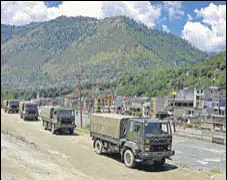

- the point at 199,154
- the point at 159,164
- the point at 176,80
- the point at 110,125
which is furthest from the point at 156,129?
the point at 176,80

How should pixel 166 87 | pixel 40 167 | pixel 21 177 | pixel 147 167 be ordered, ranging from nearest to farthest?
pixel 21 177 → pixel 40 167 → pixel 147 167 → pixel 166 87

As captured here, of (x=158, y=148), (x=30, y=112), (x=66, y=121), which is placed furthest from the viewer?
(x=30, y=112)

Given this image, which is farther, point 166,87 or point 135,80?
point 135,80

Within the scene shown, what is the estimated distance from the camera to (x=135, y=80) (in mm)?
179250

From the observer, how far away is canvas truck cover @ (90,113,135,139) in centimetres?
1650

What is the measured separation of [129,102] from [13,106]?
226ft

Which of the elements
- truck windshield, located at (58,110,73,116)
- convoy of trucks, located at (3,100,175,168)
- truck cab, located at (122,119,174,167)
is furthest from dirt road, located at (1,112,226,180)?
truck windshield, located at (58,110,73,116)

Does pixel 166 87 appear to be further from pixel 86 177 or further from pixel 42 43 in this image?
pixel 86 177

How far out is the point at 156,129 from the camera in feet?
49.9

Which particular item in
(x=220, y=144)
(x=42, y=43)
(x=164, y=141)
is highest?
(x=42, y=43)

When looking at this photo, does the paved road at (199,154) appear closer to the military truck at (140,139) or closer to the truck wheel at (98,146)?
the truck wheel at (98,146)

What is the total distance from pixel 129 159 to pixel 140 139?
1.31 metres

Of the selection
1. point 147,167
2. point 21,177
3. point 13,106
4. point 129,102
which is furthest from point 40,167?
point 129,102

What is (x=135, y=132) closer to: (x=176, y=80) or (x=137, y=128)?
(x=137, y=128)
